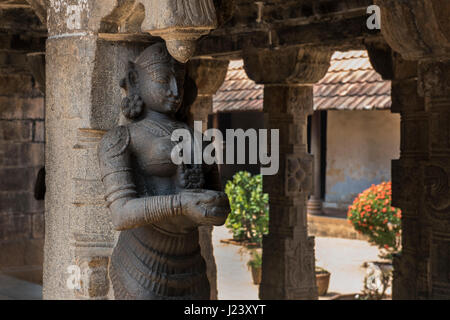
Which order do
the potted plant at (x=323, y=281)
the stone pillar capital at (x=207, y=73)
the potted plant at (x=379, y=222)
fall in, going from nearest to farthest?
the stone pillar capital at (x=207, y=73) → the potted plant at (x=379, y=222) → the potted plant at (x=323, y=281)

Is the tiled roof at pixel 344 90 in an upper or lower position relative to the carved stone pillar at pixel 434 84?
upper

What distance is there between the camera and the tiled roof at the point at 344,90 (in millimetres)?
12461

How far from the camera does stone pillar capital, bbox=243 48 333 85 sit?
7973mm

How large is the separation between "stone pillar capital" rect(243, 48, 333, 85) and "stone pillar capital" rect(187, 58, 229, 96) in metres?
0.76

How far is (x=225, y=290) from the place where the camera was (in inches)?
434

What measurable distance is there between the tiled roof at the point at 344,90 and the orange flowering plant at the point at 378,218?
5.65 ft

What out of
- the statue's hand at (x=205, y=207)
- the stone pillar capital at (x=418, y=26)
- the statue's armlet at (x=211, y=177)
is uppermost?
the stone pillar capital at (x=418, y=26)

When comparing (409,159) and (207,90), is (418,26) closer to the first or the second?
(409,159)

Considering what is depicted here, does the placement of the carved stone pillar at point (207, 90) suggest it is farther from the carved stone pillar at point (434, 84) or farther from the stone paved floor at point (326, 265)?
the carved stone pillar at point (434, 84)

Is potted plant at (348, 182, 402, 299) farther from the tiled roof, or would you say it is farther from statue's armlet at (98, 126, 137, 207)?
statue's armlet at (98, 126, 137, 207)

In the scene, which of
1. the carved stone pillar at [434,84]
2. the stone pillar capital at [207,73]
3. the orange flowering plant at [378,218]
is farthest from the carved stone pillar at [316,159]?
the carved stone pillar at [434,84]

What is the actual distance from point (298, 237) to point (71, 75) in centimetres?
507

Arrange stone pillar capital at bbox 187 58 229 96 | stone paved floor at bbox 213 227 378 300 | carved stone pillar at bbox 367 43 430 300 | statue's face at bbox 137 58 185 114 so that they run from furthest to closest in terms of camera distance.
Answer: stone paved floor at bbox 213 227 378 300 < stone pillar capital at bbox 187 58 229 96 < carved stone pillar at bbox 367 43 430 300 < statue's face at bbox 137 58 185 114

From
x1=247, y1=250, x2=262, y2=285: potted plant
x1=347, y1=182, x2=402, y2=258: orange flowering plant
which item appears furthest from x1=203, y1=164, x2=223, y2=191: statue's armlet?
x1=247, y1=250, x2=262, y2=285: potted plant
